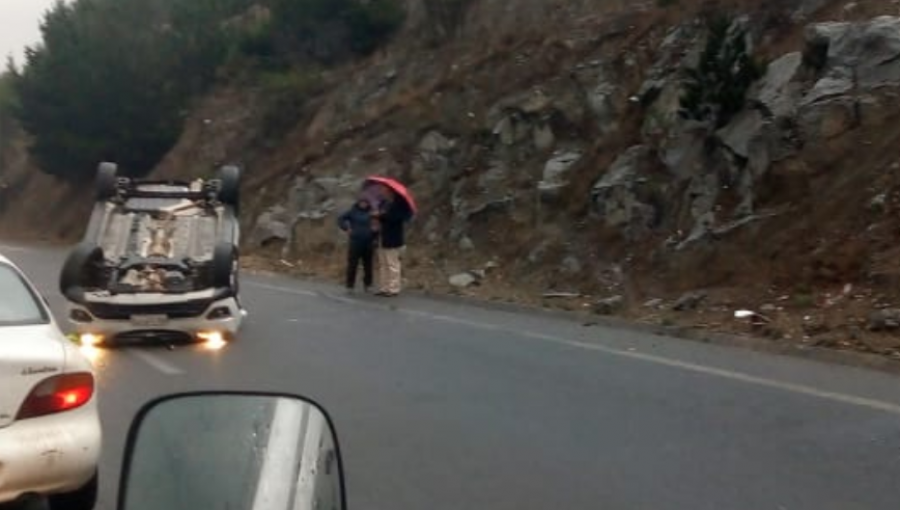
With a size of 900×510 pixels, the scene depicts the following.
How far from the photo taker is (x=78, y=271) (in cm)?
1677

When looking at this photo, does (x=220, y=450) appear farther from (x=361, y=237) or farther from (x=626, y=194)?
(x=626, y=194)

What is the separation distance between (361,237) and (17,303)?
53.3 feet

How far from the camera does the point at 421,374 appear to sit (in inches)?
553

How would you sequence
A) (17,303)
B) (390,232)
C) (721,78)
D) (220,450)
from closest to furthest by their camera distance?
(220,450) → (17,303) → (721,78) → (390,232)

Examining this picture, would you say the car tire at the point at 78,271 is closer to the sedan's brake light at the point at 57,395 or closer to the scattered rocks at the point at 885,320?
the scattered rocks at the point at 885,320

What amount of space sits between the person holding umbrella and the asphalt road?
550 centimetres

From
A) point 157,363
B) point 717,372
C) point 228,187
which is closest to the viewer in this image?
point 717,372

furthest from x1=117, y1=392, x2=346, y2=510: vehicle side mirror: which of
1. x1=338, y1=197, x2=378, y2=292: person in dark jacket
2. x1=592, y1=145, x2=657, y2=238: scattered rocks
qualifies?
x1=338, y1=197, x2=378, y2=292: person in dark jacket

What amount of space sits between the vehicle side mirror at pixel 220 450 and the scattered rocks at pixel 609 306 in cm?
1495

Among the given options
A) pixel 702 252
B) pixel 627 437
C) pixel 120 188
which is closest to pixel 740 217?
pixel 702 252

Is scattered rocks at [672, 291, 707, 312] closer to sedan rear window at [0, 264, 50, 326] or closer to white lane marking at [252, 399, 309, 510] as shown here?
sedan rear window at [0, 264, 50, 326]

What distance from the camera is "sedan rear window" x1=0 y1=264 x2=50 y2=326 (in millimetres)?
8266

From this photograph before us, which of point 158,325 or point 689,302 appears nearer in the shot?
point 158,325


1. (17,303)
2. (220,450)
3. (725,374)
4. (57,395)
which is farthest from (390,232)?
(220,450)
